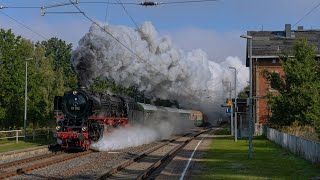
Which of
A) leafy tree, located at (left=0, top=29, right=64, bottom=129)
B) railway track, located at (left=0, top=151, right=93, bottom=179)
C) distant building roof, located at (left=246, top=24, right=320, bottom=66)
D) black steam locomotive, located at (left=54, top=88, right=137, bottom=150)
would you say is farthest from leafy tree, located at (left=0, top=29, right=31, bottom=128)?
distant building roof, located at (left=246, top=24, right=320, bottom=66)

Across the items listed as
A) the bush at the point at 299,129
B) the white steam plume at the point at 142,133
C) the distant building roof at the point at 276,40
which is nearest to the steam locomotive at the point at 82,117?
the white steam plume at the point at 142,133

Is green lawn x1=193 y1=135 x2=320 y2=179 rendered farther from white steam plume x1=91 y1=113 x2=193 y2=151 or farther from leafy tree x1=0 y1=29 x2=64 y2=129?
leafy tree x1=0 y1=29 x2=64 y2=129

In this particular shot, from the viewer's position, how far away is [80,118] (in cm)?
2448

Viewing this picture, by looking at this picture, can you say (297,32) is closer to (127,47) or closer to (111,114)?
(127,47)

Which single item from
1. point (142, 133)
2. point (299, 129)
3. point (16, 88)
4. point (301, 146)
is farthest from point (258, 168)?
point (16, 88)

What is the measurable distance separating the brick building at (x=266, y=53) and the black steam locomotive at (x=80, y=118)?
85.2 feet

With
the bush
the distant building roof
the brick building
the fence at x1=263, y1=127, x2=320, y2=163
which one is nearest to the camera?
the fence at x1=263, y1=127, x2=320, y2=163

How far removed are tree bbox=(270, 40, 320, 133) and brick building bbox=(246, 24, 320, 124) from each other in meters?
11.2

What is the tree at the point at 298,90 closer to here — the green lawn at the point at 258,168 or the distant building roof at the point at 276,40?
the green lawn at the point at 258,168

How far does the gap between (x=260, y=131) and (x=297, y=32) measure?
768 inches

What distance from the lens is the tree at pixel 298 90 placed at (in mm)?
32969

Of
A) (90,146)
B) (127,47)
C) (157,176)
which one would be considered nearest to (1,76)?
(127,47)

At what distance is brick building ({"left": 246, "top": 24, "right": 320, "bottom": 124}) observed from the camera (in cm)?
5147

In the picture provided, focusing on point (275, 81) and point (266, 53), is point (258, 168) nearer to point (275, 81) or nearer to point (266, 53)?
point (275, 81)
